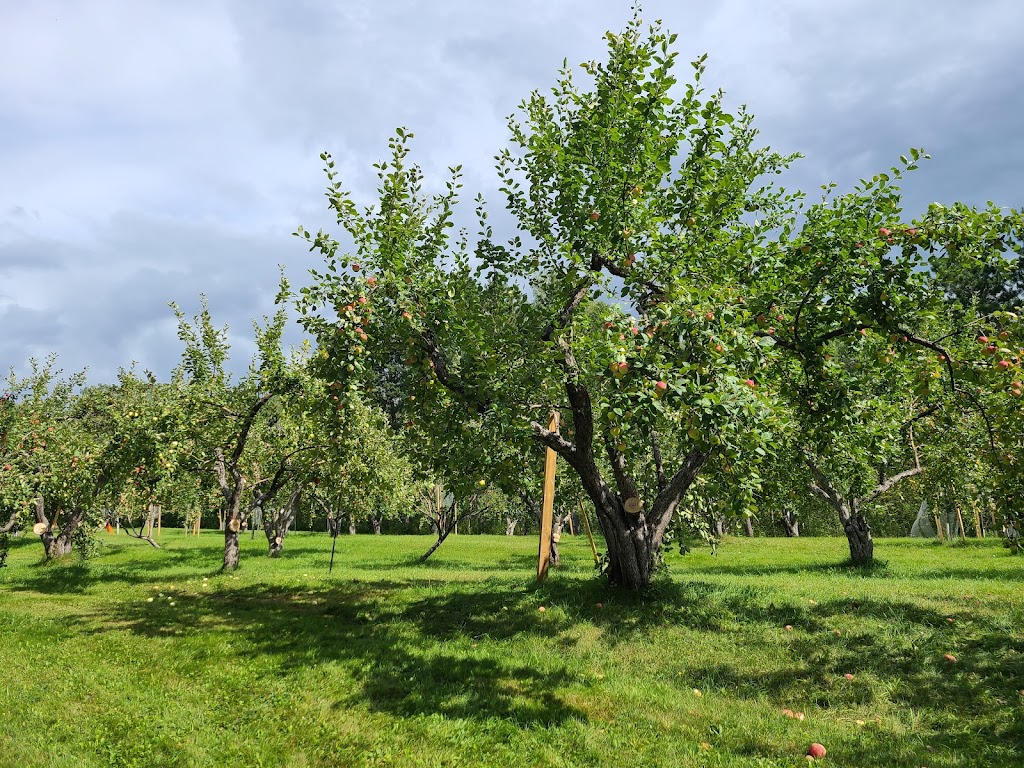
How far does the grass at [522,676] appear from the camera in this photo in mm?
5898

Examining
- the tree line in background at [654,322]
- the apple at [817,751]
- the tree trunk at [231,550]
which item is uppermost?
the tree line in background at [654,322]

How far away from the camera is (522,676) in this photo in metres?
7.73

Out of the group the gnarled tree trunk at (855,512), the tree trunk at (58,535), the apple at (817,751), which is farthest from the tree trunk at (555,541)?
the tree trunk at (58,535)

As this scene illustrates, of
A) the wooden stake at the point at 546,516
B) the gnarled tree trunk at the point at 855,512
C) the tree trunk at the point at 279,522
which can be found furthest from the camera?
the tree trunk at the point at 279,522

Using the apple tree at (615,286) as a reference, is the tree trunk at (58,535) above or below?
below

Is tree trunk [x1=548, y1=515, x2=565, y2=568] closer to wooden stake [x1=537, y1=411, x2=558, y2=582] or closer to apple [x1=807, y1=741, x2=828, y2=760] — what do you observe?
wooden stake [x1=537, y1=411, x2=558, y2=582]

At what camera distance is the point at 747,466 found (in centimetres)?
880

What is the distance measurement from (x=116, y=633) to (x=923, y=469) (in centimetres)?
2146

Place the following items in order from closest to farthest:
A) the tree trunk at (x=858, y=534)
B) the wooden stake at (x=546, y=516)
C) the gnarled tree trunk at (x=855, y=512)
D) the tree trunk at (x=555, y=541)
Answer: the wooden stake at (x=546, y=516), the gnarled tree trunk at (x=855, y=512), the tree trunk at (x=858, y=534), the tree trunk at (x=555, y=541)

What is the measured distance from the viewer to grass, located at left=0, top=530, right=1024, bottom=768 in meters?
5.90

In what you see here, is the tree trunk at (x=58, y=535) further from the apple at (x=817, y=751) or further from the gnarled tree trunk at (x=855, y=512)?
the gnarled tree trunk at (x=855, y=512)

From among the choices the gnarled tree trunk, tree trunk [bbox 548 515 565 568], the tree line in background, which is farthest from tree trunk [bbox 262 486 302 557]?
the gnarled tree trunk

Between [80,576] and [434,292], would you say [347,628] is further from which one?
[80,576]

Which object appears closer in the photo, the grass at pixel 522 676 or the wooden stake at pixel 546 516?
the grass at pixel 522 676
